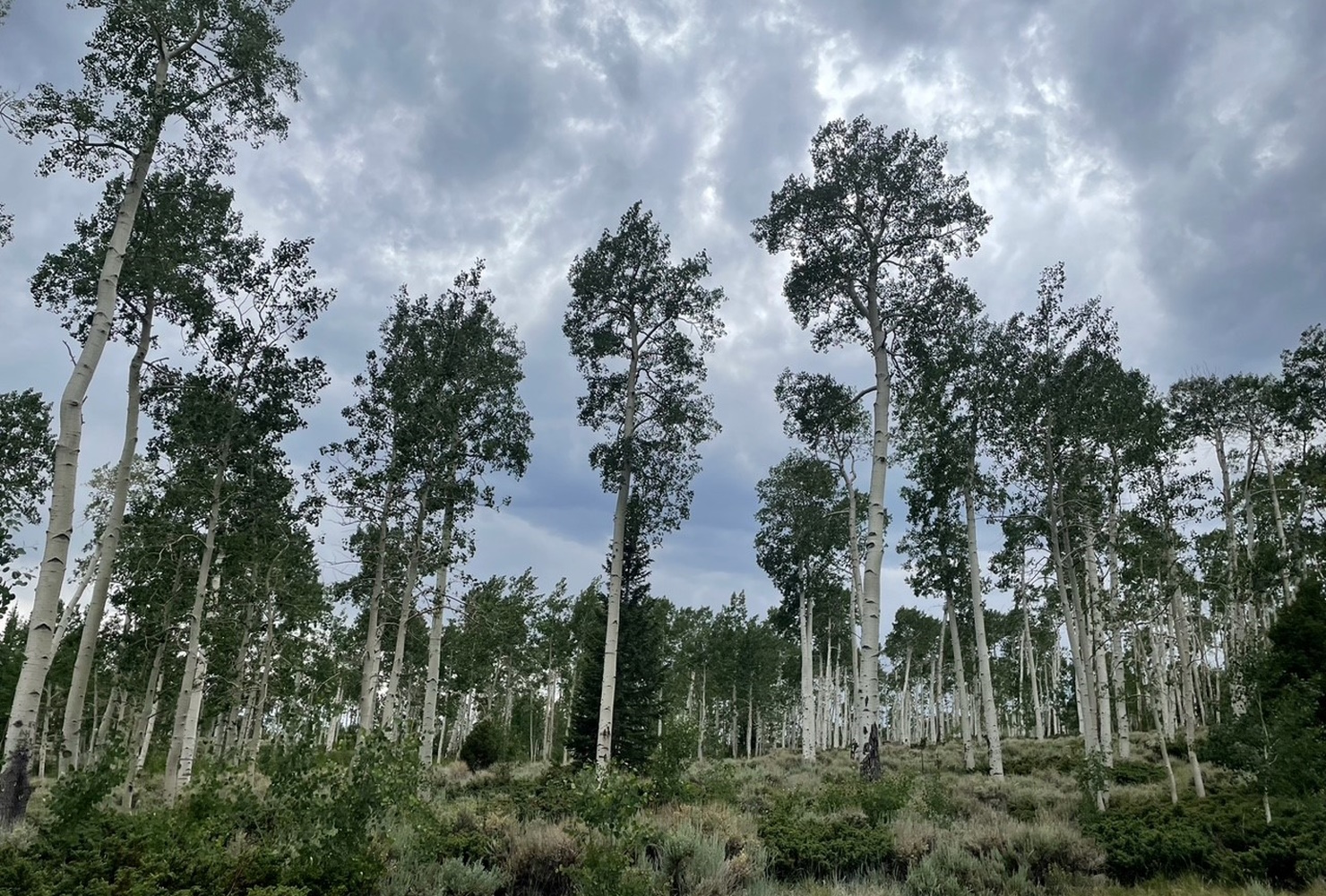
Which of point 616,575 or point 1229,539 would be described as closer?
point 616,575

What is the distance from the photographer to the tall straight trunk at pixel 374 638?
14359 millimetres

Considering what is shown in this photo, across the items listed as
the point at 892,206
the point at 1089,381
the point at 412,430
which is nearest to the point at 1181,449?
the point at 1089,381

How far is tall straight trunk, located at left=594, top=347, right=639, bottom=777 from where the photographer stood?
15922 mm

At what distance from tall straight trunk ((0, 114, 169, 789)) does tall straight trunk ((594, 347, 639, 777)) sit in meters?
9.55

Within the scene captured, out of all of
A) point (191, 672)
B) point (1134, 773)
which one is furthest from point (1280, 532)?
point (191, 672)

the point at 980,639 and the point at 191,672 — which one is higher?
the point at 980,639

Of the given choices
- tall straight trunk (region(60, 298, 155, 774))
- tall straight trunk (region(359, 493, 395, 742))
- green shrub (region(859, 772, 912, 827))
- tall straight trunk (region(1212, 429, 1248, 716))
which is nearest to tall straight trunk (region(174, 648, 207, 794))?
tall straight trunk (region(60, 298, 155, 774))

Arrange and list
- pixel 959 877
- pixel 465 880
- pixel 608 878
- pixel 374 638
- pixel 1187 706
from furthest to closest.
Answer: pixel 1187 706 < pixel 374 638 < pixel 959 877 < pixel 465 880 < pixel 608 878

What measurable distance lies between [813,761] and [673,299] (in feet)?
54.2

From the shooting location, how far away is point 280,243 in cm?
1731

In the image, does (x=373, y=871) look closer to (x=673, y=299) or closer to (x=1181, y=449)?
(x=673, y=299)

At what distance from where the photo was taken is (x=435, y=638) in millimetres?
17953

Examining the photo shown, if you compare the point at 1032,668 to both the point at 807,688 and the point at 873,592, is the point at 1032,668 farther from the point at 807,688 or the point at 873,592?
the point at 873,592

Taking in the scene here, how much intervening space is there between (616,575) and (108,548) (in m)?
9.81
